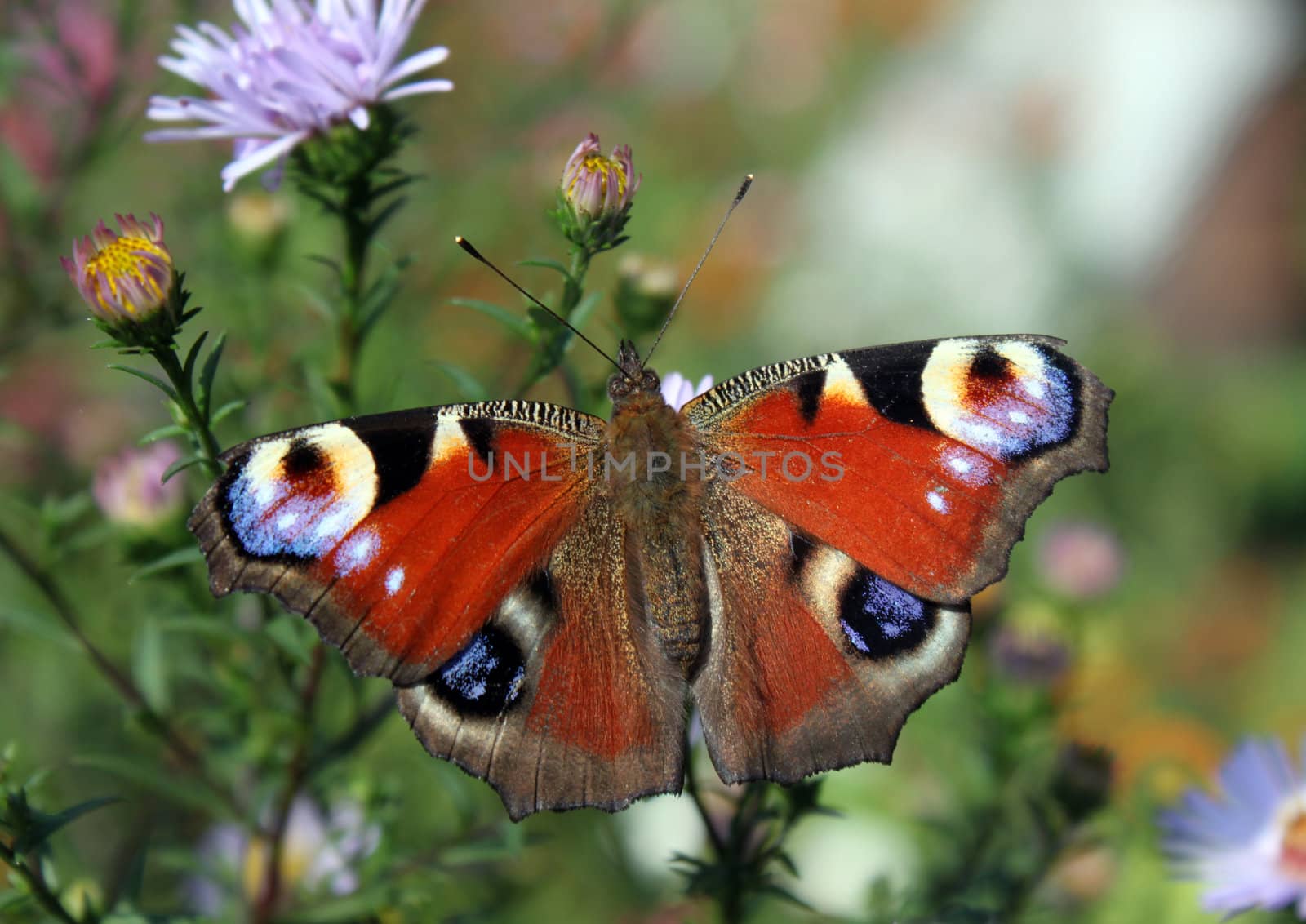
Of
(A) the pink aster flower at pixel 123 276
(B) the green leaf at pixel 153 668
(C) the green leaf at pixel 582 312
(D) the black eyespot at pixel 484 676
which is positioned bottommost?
(B) the green leaf at pixel 153 668

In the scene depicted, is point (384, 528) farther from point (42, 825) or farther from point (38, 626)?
point (38, 626)

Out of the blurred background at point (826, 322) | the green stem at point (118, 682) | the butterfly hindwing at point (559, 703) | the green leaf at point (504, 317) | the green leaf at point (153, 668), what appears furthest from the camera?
the blurred background at point (826, 322)

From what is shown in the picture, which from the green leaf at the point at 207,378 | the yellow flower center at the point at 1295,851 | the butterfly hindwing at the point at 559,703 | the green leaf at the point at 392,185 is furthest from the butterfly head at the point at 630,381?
the yellow flower center at the point at 1295,851

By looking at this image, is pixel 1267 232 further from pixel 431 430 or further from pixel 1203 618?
pixel 431 430

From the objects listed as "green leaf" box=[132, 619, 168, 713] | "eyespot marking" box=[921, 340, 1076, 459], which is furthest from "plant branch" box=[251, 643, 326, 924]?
"eyespot marking" box=[921, 340, 1076, 459]

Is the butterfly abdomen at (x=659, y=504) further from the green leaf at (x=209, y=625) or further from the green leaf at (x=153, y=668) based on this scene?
the green leaf at (x=153, y=668)

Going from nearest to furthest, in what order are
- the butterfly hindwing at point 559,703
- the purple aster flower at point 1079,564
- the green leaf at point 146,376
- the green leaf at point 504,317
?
the green leaf at point 146,376, the butterfly hindwing at point 559,703, the green leaf at point 504,317, the purple aster flower at point 1079,564
